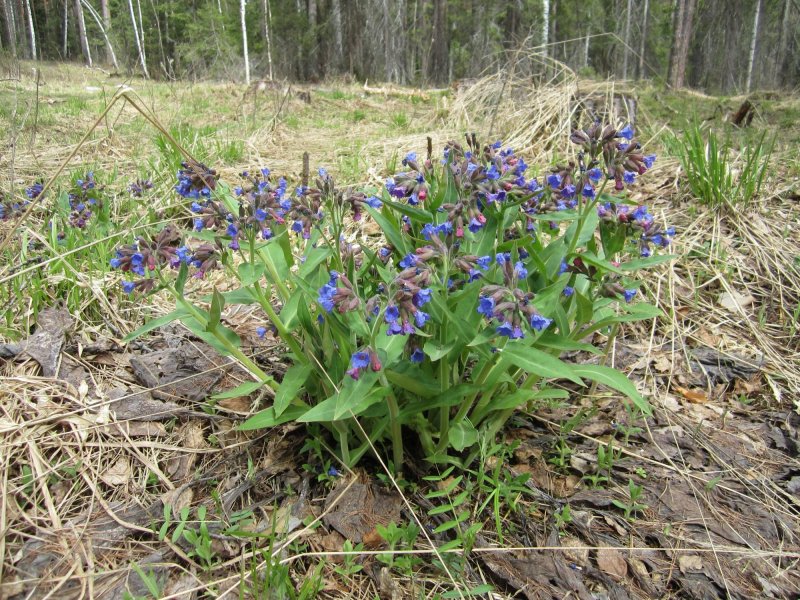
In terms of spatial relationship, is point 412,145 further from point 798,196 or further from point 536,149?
point 798,196

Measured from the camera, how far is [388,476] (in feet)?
6.81

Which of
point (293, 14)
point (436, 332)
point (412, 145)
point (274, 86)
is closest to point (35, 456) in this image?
point (436, 332)

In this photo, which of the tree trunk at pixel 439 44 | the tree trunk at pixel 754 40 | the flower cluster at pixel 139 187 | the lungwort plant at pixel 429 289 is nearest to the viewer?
the lungwort plant at pixel 429 289

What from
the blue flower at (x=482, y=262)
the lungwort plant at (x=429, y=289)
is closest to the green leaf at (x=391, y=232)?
the lungwort plant at (x=429, y=289)

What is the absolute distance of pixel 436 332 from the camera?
1.97 meters

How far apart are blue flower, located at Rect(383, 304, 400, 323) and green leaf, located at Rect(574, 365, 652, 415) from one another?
2.20ft

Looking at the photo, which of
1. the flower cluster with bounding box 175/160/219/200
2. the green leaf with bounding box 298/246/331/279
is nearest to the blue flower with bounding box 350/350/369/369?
the green leaf with bounding box 298/246/331/279

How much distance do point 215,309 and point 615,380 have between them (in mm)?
1287

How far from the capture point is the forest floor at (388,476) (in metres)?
1.72

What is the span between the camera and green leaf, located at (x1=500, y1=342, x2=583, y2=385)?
159 cm

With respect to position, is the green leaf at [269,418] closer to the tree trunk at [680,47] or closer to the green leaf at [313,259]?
the green leaf at [313,259]

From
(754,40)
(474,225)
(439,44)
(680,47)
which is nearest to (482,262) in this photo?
(474,225)

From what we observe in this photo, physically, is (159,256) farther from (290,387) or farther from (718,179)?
(718,179)

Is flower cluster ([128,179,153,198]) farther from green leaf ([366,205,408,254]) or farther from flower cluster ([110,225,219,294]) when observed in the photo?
green leaf ([366,205,408,254])
